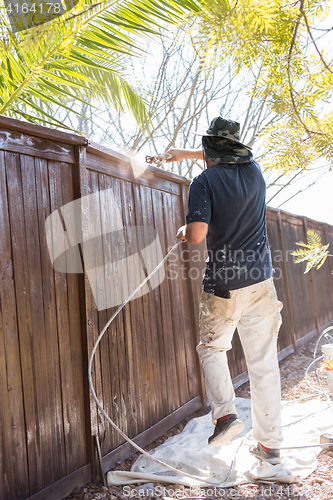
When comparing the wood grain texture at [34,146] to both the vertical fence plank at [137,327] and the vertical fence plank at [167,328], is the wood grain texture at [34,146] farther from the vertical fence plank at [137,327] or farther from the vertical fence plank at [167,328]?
the vertical fence plank at [167,328]

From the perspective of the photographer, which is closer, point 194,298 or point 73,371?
point 73,371

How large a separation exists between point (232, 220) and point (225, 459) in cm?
153

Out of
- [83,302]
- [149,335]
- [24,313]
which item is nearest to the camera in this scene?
[24,313]

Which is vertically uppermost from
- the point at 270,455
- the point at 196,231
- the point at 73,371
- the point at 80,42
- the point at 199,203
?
the point at 80,42

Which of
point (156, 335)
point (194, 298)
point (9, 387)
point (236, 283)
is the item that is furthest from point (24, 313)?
point (194, 298)

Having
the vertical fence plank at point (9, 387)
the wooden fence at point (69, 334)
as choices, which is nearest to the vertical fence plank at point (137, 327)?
the wooden fence at point (69, 334)

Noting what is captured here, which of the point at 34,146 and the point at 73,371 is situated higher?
the point at 34,146

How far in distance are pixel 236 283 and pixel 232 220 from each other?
1.17 feet

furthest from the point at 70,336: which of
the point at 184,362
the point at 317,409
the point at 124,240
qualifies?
the point at 317,409

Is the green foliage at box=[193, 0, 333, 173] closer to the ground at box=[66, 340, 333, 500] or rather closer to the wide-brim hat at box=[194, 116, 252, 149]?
the wide-brim hat at box=[194, 116, 252, 149]

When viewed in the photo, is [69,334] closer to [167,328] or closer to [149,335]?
[149,335]

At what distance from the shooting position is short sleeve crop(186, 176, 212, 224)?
2.01 meters

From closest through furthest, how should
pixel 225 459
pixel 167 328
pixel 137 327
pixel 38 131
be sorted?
pixel 38 131
pixel 225 459
pixel 137 327
pixel 167 328

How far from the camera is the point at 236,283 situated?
213cm
